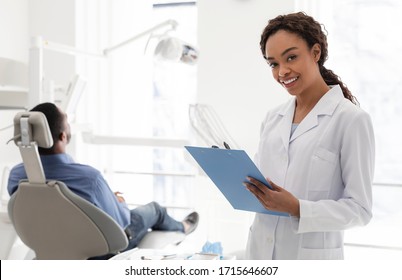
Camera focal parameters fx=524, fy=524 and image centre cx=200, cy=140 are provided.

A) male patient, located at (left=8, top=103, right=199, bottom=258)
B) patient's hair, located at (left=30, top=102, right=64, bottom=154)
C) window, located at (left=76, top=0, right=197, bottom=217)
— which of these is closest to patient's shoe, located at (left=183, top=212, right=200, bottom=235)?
male patient, located at (left=8, top=103, right=199, bottom=258)

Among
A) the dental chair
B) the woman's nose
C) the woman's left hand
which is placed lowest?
the dental chair

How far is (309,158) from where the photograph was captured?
1341mm

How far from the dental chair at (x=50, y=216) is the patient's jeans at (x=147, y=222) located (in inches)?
14.5

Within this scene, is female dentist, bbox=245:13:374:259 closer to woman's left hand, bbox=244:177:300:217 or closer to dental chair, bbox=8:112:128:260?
woman's left hand, bbox=244:177:300:217

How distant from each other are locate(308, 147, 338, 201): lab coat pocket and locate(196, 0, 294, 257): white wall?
2.01 metres

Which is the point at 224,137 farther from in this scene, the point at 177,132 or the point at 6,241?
the point at 177,132

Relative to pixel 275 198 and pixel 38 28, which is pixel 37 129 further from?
pixel 38 28

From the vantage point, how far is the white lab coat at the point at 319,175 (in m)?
1.26

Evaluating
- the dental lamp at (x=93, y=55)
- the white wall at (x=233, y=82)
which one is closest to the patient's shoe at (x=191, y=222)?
the white wall at (x=233, y=82)

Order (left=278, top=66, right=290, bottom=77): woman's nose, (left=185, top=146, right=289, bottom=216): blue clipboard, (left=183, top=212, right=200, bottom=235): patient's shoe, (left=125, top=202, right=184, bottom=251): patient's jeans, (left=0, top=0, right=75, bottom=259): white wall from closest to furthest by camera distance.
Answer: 1. (left=185, top=146, right=289, bottom=216): blue clipboard
2. (left=278, top=66, right=290, bottom=77): woman's nose
3. (left=125, top=202, right=184, bottom=251): patient's jeans
4. (left=183, top=212, right=200, bottom=235): patient's shoe
5. (left=0, top=0, right=75, bottom=259): white wall

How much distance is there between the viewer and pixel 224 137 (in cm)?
153

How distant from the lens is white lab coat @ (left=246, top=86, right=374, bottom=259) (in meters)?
1.26

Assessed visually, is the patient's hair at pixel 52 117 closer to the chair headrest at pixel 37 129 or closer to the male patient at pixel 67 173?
the male patient at pixel 67 173

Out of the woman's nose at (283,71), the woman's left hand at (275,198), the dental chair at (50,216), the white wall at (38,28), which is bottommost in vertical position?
the dental chair at (50,216)
